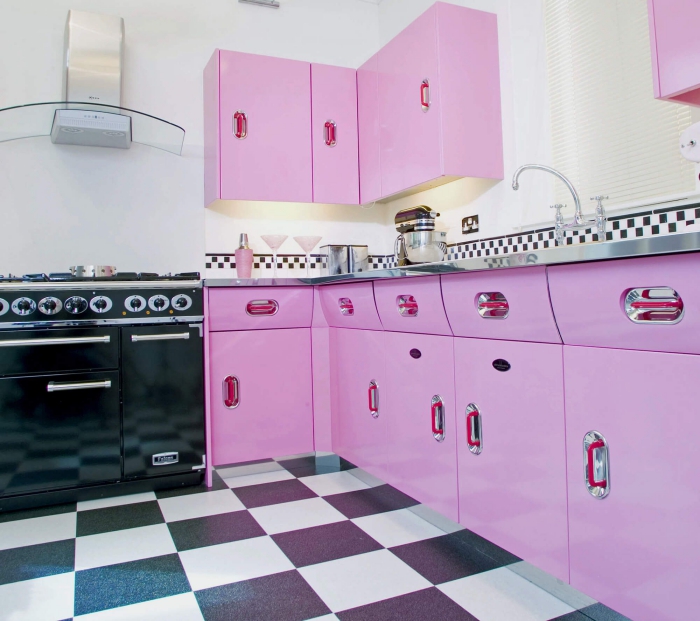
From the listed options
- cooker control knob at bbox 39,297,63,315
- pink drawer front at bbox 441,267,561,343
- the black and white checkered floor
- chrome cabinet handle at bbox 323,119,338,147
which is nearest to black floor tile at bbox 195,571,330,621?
the black and white checkered floor

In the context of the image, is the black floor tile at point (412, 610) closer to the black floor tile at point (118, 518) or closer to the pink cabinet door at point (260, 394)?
the black floor tile at point (118, 518)

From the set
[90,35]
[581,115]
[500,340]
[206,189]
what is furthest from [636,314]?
[90,35]

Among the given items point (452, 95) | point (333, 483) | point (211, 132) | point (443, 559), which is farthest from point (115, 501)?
point (452, 95)

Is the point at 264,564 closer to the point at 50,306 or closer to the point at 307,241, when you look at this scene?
the point at 50,306

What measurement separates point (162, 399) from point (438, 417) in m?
1.29

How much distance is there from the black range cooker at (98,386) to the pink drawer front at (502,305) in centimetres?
133

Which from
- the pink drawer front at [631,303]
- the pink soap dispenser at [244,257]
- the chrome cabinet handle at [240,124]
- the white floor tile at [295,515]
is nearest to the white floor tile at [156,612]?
the white floor tile at [295,515]

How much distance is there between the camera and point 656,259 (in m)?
1.15

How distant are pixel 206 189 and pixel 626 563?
108 inches

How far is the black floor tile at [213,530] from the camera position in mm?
2033

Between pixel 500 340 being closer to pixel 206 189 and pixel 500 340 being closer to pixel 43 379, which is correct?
pixel 43 379

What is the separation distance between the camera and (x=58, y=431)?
242 cm

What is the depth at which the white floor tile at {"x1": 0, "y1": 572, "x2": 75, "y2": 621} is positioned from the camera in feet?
5.12

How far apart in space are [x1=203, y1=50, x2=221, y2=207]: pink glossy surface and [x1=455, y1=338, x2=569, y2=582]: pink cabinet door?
181cm
